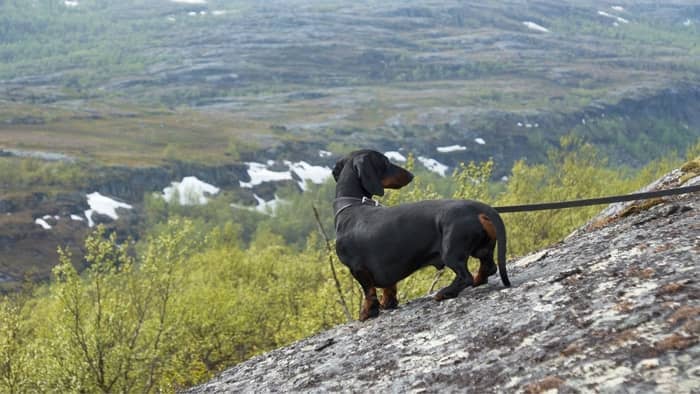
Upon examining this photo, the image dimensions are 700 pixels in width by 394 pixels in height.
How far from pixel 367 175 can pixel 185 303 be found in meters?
32.2

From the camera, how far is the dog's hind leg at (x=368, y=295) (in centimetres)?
815

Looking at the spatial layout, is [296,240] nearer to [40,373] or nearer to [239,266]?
[239,266]

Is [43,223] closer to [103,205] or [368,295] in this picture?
[103,205]

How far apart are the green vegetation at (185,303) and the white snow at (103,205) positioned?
128 meters

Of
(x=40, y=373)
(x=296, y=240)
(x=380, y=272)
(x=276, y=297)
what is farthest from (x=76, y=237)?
(x=380, y=272)

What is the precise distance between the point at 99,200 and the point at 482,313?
200579 millimetres

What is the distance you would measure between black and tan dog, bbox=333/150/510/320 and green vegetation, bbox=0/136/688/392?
16.5 metres

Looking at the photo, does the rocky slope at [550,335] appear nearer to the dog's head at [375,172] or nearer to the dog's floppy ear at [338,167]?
the dog's head at [375,172]

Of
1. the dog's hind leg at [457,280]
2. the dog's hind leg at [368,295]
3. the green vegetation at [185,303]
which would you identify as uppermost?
the dog's hind leg at [457,280]

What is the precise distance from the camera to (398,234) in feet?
25.5

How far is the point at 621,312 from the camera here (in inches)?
215

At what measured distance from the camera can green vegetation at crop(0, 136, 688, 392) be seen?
83.1 ft

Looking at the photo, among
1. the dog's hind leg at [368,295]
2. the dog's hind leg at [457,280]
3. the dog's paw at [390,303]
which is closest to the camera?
the dog's hind leg at [457,280]

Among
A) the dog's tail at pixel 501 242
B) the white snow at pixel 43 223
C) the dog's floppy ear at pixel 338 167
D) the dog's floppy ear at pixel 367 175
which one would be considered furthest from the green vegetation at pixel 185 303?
the white snow at pixel 43 223
